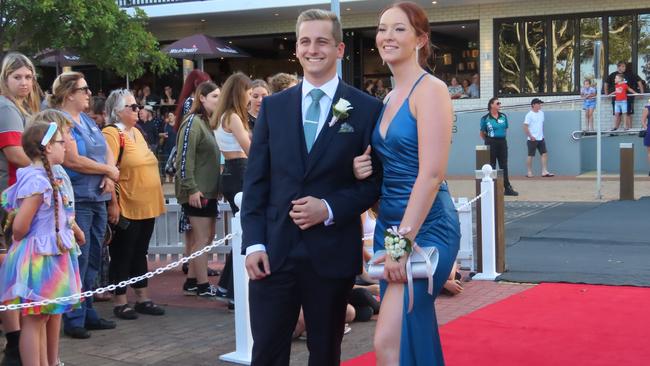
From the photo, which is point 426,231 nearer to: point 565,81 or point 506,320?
point 506,320

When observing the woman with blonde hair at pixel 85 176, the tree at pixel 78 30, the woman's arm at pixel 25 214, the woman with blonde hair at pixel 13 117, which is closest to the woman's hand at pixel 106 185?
the woman with blonde hair at pixel 85 176

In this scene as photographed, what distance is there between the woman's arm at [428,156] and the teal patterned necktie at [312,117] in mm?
498

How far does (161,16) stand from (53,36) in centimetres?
1003

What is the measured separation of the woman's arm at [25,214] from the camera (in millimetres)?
5211

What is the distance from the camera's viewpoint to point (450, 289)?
25.7ft

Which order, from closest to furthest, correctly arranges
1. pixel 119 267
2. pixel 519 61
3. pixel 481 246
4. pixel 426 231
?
pixel 426 231 → pixel 119 267 → pixel 481 246 → pixel 519 61

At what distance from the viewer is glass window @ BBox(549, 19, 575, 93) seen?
25.9 m

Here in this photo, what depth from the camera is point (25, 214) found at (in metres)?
5.21

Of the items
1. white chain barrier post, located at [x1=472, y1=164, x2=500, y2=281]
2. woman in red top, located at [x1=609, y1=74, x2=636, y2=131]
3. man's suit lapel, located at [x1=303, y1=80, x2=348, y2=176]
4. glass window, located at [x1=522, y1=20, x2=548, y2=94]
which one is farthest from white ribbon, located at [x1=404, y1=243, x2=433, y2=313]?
glass window, located at [x1=522, y1=20, x2=548, y2=94]

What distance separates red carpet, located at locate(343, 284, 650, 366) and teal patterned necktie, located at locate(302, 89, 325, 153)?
7.28ft

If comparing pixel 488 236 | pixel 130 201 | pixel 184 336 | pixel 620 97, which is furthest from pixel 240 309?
pixel 620 97

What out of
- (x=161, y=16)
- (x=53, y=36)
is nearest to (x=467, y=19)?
(x=161, y=16)

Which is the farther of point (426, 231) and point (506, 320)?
point (506, 320)

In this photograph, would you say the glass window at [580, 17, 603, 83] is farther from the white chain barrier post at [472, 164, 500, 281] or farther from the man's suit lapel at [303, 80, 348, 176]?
the man's suit lapel at [303, 80, 348, 176]
